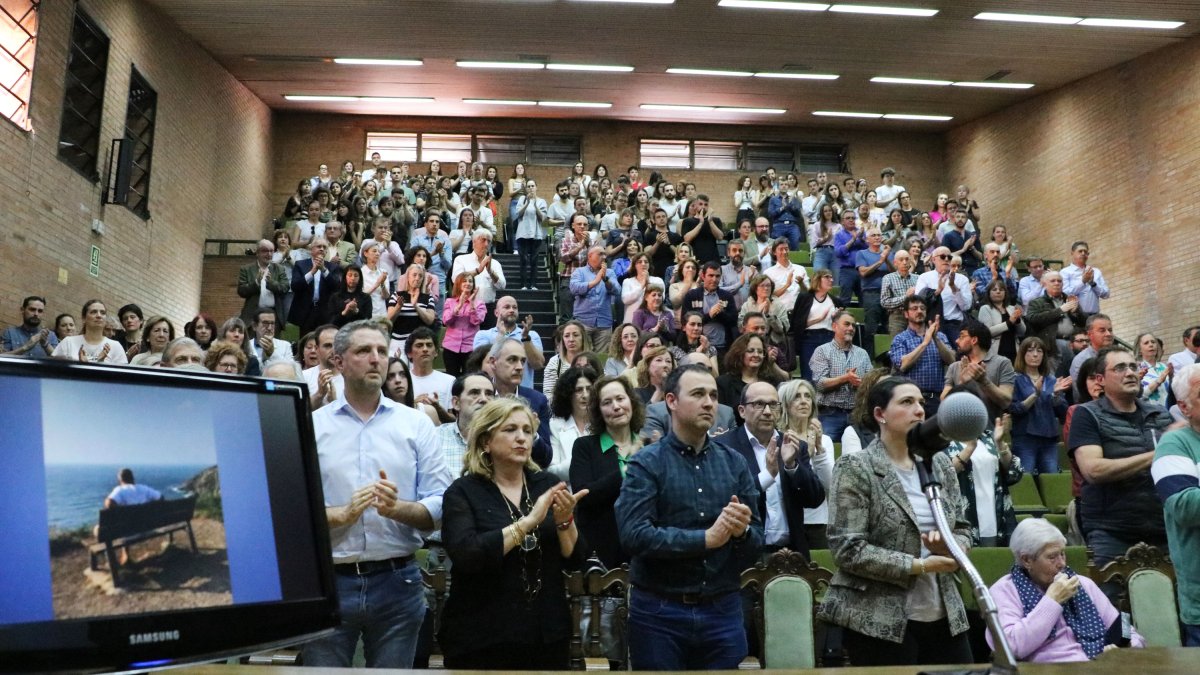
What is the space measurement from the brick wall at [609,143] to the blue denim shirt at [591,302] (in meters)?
8.90

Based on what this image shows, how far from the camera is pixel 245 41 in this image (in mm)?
13102

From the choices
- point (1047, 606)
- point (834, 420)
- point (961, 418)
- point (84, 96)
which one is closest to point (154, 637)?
point (961, 418)

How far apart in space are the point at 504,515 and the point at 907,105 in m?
15.2

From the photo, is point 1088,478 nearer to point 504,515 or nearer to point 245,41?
point 504,515

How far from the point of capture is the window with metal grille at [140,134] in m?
11.1

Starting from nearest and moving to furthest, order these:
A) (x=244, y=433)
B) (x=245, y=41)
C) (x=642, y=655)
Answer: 1. (x=244, y=433)
2. (x=642, y=655)
3. (x=245, y=41)

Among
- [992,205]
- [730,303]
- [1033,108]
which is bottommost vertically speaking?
[730,303]

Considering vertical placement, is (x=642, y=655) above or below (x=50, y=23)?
below

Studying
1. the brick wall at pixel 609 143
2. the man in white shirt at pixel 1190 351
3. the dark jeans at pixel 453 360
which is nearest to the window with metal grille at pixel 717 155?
the brick wall at pixel 609 143

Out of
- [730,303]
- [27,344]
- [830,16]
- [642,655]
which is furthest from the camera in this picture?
[830,16]

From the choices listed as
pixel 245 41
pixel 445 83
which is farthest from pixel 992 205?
pixel 245 41

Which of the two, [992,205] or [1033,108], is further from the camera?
[992,205]

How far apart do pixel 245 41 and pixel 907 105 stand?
1068 centimetres

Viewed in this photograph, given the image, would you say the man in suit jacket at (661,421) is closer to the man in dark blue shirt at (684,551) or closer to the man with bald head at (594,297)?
the man in dark blue shirt at (684,551)
